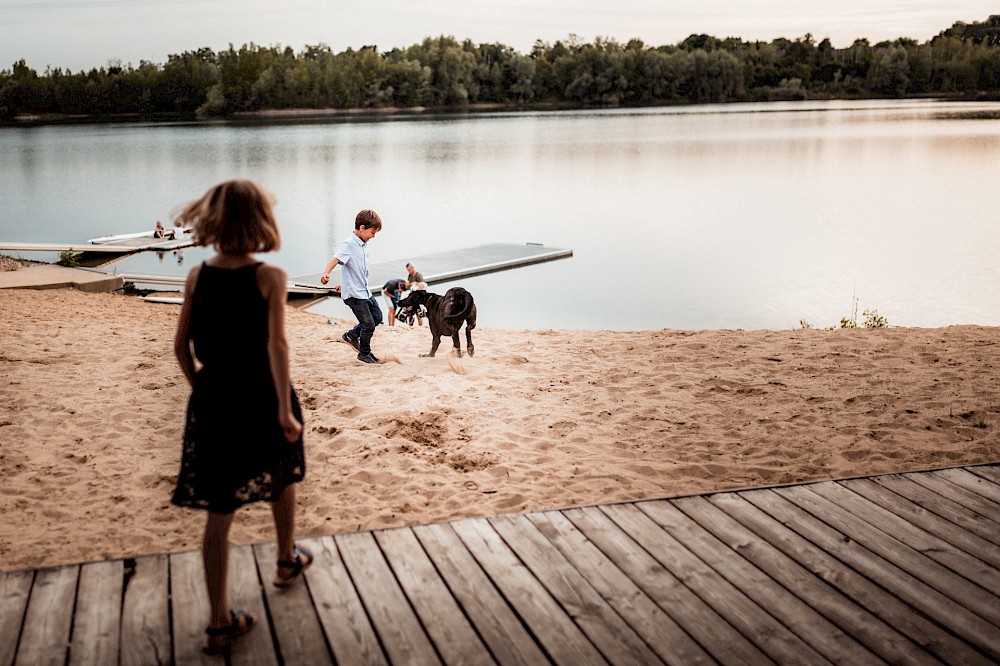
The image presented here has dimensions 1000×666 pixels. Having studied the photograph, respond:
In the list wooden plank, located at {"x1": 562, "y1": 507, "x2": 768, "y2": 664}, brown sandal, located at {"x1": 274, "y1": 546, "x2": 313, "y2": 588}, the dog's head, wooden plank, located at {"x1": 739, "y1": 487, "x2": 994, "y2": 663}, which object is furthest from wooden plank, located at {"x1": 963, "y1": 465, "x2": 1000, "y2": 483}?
the dog's head

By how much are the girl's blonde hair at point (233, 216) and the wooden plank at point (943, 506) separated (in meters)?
3.13

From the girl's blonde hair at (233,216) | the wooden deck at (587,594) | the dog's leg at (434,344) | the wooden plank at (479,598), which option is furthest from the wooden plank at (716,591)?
the dog's leg at (434,344)

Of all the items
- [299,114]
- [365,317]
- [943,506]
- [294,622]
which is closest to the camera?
[294,622]

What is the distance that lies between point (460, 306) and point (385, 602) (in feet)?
17.4

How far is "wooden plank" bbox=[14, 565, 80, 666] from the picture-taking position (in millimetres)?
2836

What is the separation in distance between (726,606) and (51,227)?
1048 inches

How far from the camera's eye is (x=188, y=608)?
10.3 ft

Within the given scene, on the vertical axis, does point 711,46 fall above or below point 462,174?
above

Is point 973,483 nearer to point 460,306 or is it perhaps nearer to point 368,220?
point 460,306

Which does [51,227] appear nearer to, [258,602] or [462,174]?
[462,174]

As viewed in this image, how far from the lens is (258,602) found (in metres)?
3.16

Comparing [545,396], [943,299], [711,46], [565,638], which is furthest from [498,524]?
[711,46]

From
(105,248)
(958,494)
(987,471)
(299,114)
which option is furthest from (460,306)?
(299,114)

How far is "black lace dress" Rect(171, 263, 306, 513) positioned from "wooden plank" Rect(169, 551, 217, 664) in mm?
377
